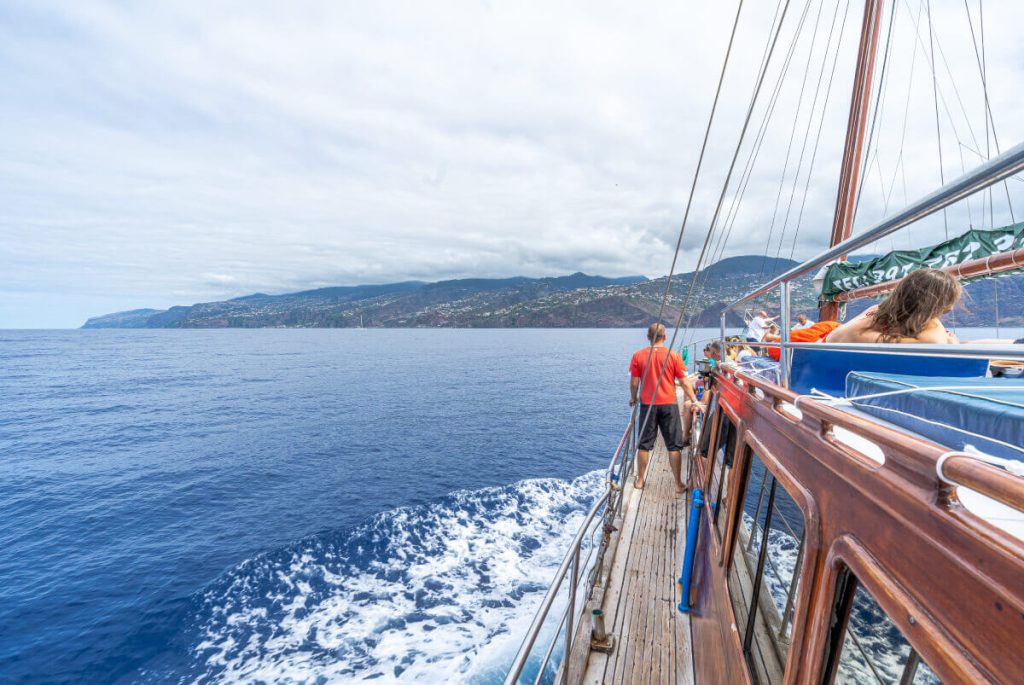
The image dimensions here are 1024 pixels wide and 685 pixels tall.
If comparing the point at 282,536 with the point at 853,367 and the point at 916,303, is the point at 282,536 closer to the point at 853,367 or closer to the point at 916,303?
the point at 853,367

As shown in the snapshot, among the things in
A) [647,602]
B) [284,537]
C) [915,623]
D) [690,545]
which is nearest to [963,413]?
[915,623]

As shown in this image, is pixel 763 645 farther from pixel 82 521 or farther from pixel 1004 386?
pixel 82 521

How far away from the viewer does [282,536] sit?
39.7 feet

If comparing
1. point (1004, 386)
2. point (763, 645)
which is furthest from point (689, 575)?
point (1004, 386)

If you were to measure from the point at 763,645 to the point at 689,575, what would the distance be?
2.35m

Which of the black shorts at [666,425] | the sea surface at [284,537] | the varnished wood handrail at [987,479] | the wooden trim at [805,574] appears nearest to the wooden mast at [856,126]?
the black shorts at [666,425]

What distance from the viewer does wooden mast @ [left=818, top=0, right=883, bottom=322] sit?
24.0ft

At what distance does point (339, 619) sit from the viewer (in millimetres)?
8312

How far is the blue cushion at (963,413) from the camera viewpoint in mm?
1303

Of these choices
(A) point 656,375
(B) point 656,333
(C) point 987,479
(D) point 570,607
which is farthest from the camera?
(A) point 656,375

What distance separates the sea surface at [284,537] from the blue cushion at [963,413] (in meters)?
6.99

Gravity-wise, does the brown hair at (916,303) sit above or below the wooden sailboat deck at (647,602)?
above

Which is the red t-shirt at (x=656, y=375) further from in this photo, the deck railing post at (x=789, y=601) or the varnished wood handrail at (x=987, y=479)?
the varnished wood handrail at (x=987, y=479)

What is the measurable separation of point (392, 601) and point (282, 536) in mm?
5123
